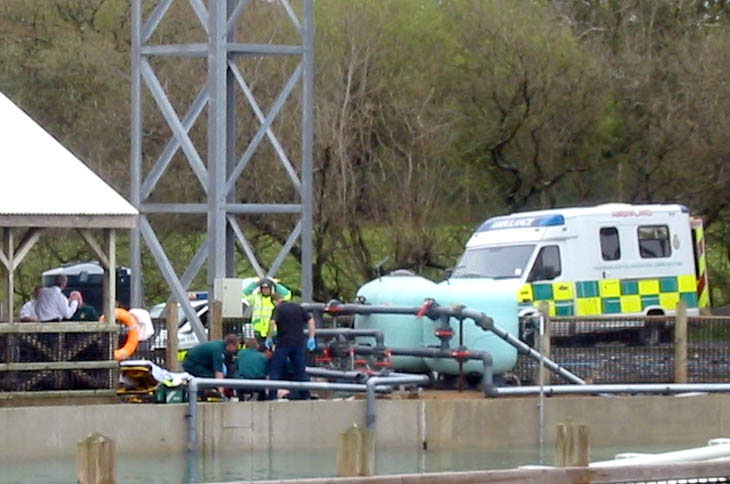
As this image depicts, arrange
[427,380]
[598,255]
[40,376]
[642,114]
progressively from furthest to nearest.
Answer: [642,114], [598,255], [427,380], [40,376]

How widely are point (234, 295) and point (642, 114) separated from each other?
1866cm

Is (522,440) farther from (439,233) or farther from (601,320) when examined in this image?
(439,233)

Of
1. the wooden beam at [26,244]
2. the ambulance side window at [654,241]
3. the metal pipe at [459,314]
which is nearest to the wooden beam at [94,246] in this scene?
the wooden beam at [26,244]

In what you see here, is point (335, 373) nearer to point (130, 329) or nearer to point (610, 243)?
point (130, 329)

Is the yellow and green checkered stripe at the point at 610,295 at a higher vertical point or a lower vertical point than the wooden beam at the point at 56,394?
higher

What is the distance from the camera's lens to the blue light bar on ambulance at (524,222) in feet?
105

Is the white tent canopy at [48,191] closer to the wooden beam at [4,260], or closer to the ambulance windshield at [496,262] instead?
the wooden beam at [4,260]

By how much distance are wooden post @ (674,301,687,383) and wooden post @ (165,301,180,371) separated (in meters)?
6.55

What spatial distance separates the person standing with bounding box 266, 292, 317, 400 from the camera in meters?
21.1

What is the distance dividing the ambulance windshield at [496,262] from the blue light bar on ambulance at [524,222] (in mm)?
455

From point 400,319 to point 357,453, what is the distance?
11844mm

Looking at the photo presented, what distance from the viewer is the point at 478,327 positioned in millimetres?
22516

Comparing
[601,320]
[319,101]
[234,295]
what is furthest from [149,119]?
[601,320]

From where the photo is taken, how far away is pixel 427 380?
21953mm
